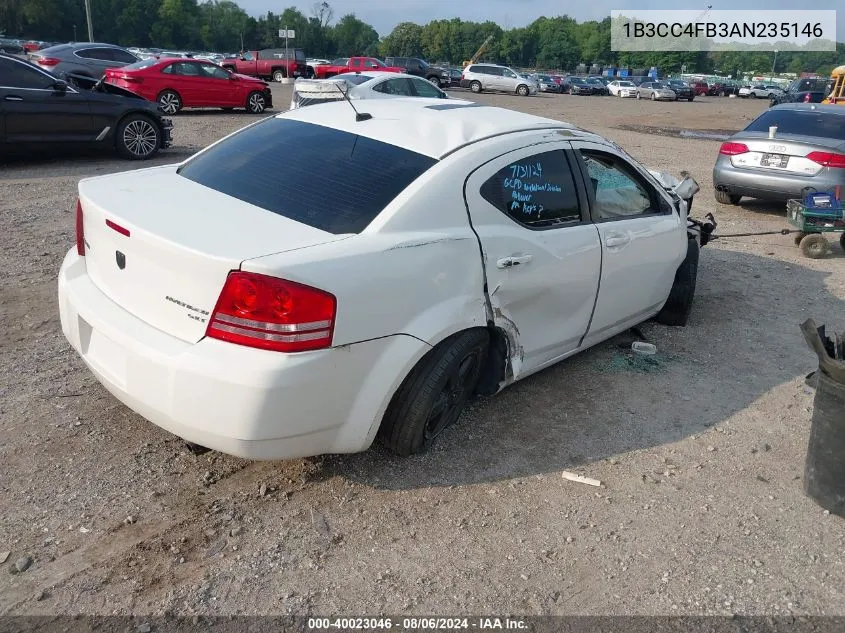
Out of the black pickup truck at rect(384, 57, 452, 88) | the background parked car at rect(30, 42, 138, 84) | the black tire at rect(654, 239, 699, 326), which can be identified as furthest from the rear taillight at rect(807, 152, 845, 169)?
the black pickup truck at rect(384, 57, 452, 88)

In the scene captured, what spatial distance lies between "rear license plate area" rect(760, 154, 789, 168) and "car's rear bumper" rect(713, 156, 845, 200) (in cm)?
10

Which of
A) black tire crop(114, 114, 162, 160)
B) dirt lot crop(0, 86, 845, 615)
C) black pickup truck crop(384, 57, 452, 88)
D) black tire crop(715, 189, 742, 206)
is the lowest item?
dirt lot crop(0, 86, 845, 615)

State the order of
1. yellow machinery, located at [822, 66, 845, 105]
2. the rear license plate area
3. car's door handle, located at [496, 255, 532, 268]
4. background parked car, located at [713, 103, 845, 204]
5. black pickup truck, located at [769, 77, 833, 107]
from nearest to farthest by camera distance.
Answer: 1. car's door handle, located at [496, 255, 532, 268]
2. background parked car, located at [713, 103, 845, 204]
3. the rear license plate area
4. yellow machinery, located at [822, 66, 845, 105]
5. black pickup truck, located at [769, 77, 833, 107]

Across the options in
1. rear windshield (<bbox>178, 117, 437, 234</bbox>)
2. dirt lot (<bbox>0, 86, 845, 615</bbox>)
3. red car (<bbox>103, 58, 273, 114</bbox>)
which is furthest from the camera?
red car (<bbox>103, 58, 273, 114</bbox>)

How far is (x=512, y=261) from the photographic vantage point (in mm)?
3707

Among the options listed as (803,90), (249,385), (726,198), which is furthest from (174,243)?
(803,90)

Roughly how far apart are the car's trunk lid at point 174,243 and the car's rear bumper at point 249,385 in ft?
0.31

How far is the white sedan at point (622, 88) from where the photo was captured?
51719 millimetres

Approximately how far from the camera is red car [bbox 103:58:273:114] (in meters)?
17.7

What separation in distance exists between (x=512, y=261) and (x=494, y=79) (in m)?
40.7

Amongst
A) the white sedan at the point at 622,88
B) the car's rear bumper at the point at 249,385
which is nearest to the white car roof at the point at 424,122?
the car's rear bumper at the point at 249,385

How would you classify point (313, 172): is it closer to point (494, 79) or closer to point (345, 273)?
point (345, 273)

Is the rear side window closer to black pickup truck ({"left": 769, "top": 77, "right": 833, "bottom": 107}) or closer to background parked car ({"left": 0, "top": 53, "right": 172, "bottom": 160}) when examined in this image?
background parked car ({"left": 0, "top": 53, "right": 172, "bottom": 160})

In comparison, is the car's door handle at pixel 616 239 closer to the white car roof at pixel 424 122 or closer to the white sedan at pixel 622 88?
the white car roof at pixel 424 122
